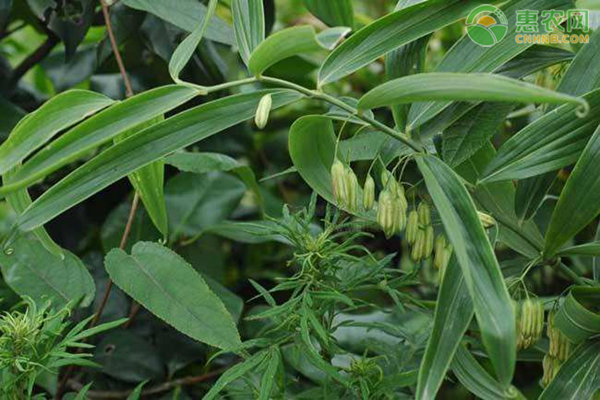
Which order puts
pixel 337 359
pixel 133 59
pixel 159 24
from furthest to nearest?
pixel 133 59 → pixel 159 24 → pixel 337 359

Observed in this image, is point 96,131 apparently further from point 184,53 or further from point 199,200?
point 199,200

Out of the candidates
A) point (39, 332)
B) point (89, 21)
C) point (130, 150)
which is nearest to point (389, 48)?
point (130, 150)

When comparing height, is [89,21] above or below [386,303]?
above

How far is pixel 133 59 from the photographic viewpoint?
1.24m

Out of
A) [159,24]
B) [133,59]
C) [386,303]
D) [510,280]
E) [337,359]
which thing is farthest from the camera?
[386,303]

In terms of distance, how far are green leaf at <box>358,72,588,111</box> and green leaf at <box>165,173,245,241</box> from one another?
0.57 metres

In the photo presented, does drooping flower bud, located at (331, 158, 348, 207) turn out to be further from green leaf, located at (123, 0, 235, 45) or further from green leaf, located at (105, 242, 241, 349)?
green leaf, located at (123, 0, 235, 45)

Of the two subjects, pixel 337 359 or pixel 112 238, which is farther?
pixel 112 238

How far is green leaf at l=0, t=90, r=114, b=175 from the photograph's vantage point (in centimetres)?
60

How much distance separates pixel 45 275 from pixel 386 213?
393mm

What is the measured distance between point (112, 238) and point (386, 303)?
1.61ft

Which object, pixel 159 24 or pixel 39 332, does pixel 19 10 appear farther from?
pixel 39 332

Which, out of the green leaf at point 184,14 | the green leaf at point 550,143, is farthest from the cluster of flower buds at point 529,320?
the green leaf at point 184,14

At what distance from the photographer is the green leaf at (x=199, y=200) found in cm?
114
